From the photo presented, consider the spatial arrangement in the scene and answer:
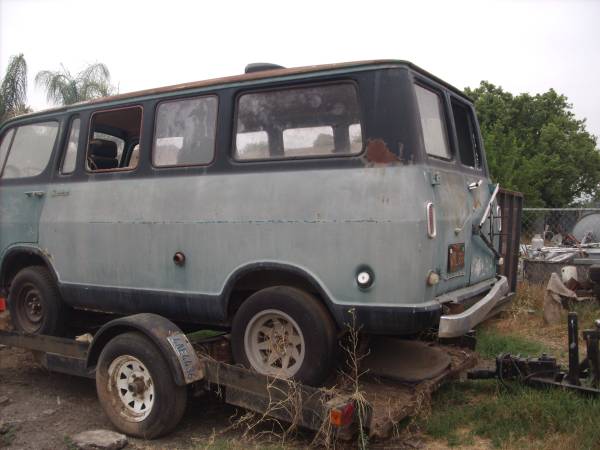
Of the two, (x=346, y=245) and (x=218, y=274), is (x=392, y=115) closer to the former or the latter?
(x=346, y=245)

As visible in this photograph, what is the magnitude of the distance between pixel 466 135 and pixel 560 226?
838 centimetres

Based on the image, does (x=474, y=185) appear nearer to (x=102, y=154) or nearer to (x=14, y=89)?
(x=102, y=154)

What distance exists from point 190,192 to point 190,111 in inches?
26.7

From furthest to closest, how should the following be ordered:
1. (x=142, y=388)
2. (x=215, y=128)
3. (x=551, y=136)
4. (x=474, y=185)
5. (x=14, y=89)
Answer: (x=551, y=136), (x=14, y=89), (x=474, y=185), (x=215, y=128), (x=142, y=388)

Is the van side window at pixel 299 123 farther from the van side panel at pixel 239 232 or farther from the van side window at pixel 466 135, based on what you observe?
the van side window at pixel 466 135

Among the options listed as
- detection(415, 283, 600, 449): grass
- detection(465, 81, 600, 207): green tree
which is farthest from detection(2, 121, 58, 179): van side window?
detection(465, 81, 600, 207): green tree

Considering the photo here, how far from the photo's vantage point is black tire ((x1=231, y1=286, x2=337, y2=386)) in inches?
160

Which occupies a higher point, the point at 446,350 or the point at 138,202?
the point at 138,202

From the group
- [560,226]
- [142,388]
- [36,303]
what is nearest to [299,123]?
[142,388]

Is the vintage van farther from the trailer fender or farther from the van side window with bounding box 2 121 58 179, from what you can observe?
the trailer fender

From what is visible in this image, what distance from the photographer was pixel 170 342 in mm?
4316

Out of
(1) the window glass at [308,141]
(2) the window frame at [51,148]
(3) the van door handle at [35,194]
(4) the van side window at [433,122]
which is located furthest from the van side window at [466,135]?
(3) the van door handle at [35,194]

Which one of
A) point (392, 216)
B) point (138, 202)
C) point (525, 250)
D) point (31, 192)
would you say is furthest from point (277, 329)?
point (525, 250)

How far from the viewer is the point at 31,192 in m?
5.85
